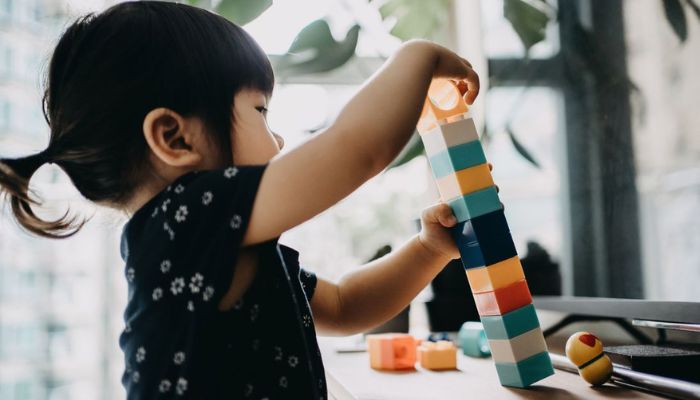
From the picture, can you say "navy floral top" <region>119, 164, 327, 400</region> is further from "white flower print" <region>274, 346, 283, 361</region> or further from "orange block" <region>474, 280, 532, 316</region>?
"orange block" <region>474, 280, 532, 316</region>

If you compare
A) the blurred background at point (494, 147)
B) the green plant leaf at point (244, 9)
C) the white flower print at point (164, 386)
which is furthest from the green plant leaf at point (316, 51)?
the white flower print at point (164, 386)

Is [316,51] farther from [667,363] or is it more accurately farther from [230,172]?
[667,363]

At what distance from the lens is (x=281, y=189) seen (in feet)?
1.85

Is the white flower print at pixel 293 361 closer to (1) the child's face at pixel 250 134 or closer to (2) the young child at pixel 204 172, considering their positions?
(2) the young child at pixel 204 172

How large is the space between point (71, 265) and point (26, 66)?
0.57 metres

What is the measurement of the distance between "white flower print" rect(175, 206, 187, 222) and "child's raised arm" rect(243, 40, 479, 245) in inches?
2.5

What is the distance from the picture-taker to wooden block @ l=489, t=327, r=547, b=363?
69cm

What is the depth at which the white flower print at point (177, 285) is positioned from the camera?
0.60 m

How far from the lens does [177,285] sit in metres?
0.60

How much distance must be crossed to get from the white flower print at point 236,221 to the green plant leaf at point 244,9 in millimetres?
732

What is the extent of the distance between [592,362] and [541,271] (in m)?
0.49

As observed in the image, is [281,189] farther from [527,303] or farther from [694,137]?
[694,137]

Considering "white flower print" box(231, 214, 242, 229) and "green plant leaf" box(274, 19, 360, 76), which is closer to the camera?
"white flower print" box(231, 214, 242, 229)

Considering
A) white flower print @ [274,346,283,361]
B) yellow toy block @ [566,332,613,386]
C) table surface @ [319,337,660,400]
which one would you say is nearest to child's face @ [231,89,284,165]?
white flower print @ [274,346,283,361]
